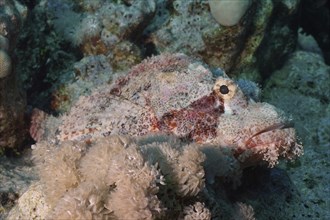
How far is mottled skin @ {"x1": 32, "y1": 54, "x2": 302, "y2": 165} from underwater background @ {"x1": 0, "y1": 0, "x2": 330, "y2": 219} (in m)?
0.33

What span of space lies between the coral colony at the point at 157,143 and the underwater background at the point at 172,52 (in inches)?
12.1

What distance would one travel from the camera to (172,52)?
545 centimetres

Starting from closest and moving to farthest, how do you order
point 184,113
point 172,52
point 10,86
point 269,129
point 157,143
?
1. point 157,143
2. point 269,129
3. point 184,113
4. point 10,86
5. point 172,52

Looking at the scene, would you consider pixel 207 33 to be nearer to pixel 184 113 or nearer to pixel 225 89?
pixel 225 89

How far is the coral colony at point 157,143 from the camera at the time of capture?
80.0 inches

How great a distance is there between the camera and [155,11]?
211 inches

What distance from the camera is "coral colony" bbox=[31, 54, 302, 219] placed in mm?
2031

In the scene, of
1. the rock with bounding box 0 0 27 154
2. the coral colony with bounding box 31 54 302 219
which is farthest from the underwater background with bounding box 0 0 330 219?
the coral colony with bounding box 31 54 302 219

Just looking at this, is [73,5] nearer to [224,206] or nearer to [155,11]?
[155,11]

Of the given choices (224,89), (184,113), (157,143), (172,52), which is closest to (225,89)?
(224,89)

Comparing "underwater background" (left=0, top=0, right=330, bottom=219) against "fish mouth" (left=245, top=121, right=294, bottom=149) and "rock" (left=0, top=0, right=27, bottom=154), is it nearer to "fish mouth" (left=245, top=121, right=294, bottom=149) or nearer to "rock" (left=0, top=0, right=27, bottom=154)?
"rock" (left=0, top=0, right=27, bottom=154)

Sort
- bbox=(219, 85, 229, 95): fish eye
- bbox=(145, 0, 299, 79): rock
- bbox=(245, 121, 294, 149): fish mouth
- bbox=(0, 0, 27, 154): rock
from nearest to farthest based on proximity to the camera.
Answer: bbox=(245, 121, 294, 149): fish mouth
bbox=(219, 85, 229, 95): fish eye
bbox=(0, 0, 27, 154): rock
bbox=(145, 0, 299, 79): rock

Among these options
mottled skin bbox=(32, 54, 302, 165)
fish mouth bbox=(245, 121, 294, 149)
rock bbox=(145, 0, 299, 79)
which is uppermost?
mottled skin bbox=(32, 54, 302, 165)

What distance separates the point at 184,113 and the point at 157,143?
102 centimetres
